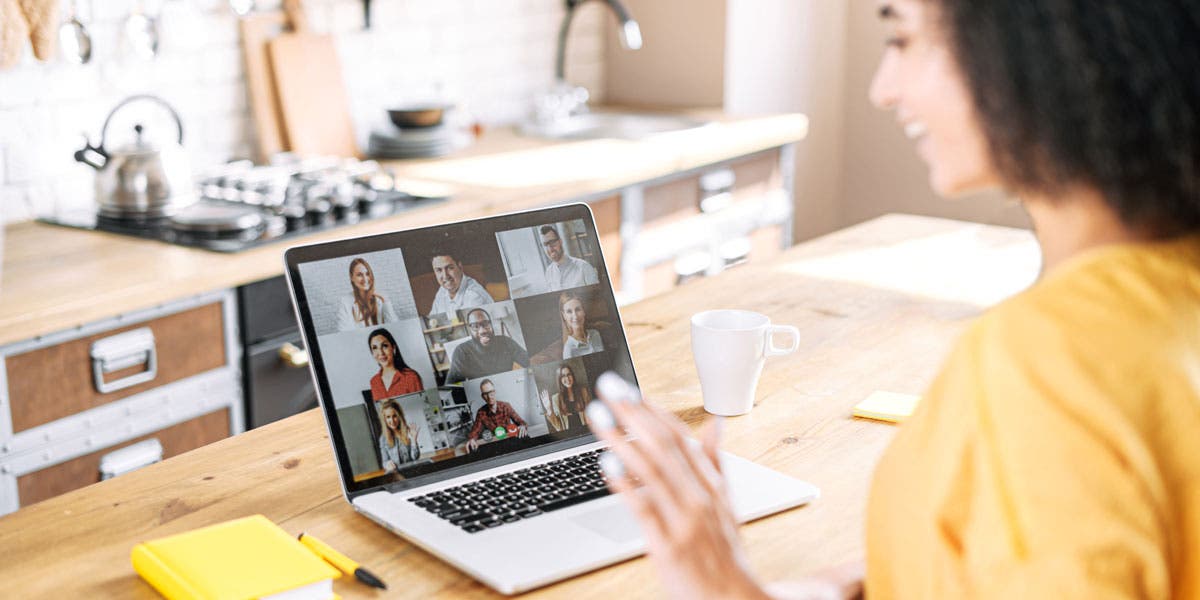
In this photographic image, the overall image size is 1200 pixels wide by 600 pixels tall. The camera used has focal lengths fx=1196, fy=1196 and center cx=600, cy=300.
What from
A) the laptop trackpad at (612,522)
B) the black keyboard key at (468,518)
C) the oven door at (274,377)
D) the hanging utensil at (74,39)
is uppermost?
the hanging utensil at (74,39)

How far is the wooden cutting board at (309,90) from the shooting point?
10.2 feet

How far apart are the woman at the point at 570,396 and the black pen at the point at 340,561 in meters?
0.30

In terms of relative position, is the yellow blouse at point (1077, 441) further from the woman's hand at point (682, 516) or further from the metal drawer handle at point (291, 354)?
the metal drawer handle at point (291, 354)

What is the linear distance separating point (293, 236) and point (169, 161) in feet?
1.22

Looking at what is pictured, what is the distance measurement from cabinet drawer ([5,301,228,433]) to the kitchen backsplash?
0.72 metres

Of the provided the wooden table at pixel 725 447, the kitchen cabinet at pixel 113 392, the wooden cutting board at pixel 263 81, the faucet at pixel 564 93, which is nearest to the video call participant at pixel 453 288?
the wooden table at pixel 725 447

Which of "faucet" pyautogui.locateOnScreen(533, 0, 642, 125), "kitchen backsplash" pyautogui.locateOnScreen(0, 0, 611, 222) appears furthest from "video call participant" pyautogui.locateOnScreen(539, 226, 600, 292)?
"faucet" pyautogui.locateOnScreen(533, 0, 642, 125)

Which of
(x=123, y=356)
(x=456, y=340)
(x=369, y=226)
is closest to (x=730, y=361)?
(x=456, y=340)

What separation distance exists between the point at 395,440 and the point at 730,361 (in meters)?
0.40

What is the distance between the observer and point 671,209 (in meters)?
3.32

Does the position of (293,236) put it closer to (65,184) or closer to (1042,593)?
(65,184)

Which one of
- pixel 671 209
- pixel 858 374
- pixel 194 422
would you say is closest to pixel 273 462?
pixel 858 374

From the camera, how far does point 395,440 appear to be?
3.86ft

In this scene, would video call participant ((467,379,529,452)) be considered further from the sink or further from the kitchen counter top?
the sink
